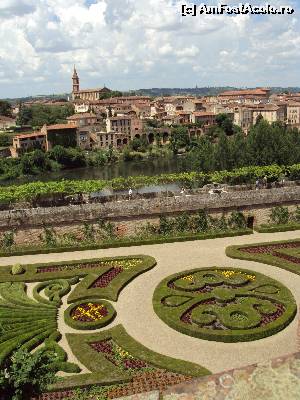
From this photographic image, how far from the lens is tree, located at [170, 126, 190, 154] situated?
97.8 metres

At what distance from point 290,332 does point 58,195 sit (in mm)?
17027

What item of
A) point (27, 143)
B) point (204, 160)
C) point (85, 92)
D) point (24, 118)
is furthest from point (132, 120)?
point (85, 92)

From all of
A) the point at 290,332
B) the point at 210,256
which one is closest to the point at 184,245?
the point at 210,256

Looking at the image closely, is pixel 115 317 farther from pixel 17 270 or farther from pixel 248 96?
pixel 248 96

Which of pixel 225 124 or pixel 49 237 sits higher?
pixel 225 124

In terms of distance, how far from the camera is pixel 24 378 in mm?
9109

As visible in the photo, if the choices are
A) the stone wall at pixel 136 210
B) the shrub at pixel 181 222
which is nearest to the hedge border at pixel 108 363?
the stone wall at pixel 136 210

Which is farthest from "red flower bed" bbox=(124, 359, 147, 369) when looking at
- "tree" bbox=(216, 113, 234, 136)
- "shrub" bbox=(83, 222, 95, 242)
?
"tree" bbox=(216, 113, 234, 136)

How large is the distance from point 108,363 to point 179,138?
3461 inches

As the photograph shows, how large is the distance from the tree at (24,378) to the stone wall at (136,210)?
54.7 feet

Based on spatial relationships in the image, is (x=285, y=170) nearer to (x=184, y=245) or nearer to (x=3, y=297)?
(x=184, y=245)

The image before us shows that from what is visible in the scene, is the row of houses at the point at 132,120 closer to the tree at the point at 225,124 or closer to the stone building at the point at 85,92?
the tree at the point at 225,124

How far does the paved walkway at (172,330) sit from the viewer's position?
51.0 ft

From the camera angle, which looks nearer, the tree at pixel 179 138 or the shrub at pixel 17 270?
the shrub at pixel 17 270
